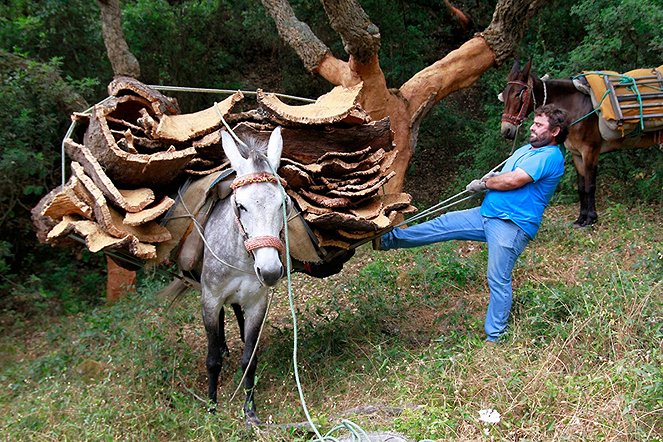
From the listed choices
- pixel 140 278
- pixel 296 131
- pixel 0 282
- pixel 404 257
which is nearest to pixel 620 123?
pixel 404 257

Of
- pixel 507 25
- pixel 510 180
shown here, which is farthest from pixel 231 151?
pixel 507 25

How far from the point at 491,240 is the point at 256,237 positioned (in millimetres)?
1798

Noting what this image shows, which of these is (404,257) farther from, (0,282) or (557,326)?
(0,282)

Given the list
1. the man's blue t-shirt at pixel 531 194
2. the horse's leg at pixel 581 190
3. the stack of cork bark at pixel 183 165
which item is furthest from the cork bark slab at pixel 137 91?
the horse's leg at pixel 581 190

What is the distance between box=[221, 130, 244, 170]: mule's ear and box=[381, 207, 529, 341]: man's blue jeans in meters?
1.36

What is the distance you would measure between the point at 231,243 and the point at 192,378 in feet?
4.70

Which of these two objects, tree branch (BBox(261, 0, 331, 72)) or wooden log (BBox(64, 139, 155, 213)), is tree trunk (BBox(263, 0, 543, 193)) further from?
wooden log (BBox(64, 139, 155, 213))

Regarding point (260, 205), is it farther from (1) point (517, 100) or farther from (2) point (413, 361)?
(1) point (517, 100)

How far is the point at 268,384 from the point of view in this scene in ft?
14.0

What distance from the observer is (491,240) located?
160 inches

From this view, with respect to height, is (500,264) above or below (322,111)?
below

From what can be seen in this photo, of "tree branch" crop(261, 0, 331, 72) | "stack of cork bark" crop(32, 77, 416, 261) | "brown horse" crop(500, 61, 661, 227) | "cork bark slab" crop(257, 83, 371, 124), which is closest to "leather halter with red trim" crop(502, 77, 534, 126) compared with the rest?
"brown horse" crop(500, 61, 661, 227)

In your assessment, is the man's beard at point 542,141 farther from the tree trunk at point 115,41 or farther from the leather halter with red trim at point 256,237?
the tree trunk at point 115,41

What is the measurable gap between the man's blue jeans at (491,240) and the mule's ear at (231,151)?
136cm
